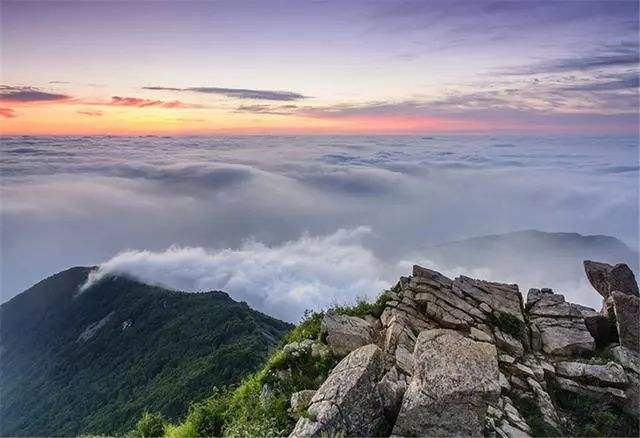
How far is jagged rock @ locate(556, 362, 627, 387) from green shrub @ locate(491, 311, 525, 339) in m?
2.03

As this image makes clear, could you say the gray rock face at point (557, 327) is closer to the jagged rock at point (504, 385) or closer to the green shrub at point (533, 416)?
the jagged rock at point (504, 385)

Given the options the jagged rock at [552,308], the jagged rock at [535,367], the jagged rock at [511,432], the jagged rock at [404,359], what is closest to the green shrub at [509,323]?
the jagged rock at [535,367]

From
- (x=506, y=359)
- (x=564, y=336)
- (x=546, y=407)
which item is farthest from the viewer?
(x=564, y=336)

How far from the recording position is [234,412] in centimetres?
1449

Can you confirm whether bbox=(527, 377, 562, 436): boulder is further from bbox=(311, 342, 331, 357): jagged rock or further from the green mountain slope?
the green mountain slope

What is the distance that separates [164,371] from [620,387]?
116846 mm

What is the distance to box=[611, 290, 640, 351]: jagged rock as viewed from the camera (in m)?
17.2

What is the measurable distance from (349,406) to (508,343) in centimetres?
883

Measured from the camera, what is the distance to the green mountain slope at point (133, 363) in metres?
86.6

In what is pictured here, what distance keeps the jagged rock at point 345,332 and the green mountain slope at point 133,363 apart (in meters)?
58.0

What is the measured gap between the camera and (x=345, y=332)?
16281 millimetres

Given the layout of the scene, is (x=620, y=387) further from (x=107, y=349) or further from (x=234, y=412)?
(x=107, y=349)

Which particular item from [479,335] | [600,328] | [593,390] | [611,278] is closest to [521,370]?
[479,335]

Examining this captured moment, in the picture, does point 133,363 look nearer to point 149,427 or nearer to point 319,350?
point 149,427
